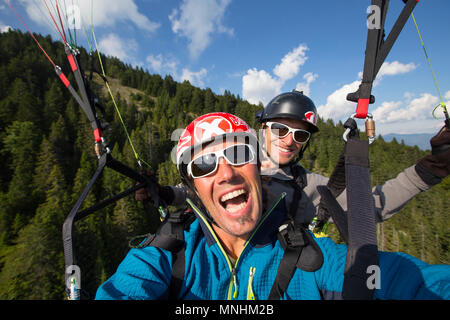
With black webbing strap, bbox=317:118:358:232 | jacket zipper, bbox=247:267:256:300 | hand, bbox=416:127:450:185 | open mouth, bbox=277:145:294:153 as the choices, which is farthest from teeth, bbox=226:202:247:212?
hand, bbox=416:127:450:185

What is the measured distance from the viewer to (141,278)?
2.52 metres

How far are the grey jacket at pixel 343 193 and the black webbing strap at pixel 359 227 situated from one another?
5.26ft

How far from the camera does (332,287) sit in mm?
2582

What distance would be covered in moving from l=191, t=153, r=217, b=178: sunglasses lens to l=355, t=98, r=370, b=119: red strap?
1.90 metres

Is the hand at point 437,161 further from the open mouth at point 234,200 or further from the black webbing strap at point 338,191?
the open mouth at point 234,200

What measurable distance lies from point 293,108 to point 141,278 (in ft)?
16.0

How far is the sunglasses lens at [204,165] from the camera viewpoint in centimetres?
307

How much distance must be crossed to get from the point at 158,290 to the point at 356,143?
2.94 m

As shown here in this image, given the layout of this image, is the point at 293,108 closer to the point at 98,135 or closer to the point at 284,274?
the point at 284,274

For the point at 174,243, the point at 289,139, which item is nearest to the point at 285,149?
the point at 289,139

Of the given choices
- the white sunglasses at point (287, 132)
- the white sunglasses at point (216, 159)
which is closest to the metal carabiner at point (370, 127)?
the white sunglasses at point (216, 159)

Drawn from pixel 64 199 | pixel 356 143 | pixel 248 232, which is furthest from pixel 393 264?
pixel 64 199

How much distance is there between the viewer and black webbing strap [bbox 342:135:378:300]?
1.89m

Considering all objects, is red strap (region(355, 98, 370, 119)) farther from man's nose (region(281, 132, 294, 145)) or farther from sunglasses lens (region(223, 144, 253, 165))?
man's nose (region(281, 132, 294, 145))
